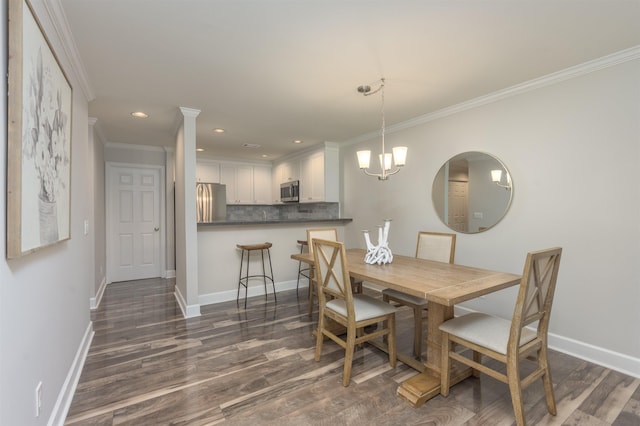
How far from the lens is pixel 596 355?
2.30m

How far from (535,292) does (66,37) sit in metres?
3.16

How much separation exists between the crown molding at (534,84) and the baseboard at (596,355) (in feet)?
A: 7.02

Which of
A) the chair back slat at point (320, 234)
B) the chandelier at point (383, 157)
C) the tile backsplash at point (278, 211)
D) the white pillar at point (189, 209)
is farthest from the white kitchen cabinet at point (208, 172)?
the chandelier at point (383, 157)

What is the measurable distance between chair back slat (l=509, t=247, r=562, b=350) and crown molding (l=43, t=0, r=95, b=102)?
9.14 ft

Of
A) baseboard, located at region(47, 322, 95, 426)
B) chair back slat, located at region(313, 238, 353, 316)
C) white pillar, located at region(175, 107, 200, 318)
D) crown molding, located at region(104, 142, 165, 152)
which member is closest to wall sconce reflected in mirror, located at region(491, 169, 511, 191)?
chair back slat, located at region(313, 238, 353, 316)

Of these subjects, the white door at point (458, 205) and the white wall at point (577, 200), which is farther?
the white door at point (458, 205)

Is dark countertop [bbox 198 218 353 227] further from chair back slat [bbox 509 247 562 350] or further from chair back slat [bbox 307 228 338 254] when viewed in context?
chair back slat [bbox 509 247 562 350]

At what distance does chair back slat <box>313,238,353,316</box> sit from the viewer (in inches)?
82.0

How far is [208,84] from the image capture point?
264 cm

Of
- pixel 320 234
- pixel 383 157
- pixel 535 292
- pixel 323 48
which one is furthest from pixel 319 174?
pixel 535 292

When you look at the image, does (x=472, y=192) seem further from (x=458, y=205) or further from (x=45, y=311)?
(x=45, y=311)

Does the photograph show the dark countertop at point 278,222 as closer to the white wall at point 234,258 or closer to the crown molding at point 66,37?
the white wall at point 234,258

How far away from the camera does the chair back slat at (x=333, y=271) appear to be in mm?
2082

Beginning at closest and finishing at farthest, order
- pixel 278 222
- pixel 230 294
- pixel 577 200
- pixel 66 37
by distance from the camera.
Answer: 1. pixel 66 37
2. pixel 577 200
3. pixel 230 294
4. pixel 278 222
